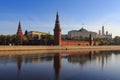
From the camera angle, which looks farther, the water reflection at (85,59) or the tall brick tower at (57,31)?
the tall brick tower at (57,31)

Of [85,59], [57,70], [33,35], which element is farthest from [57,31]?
[57,70]

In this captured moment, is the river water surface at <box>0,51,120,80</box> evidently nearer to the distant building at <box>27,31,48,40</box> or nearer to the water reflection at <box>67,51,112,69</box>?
the water reflection at <box>67,51,112,69</box>

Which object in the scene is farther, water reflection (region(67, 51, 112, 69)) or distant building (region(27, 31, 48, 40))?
distant building (region(27, 31, 48, 40))

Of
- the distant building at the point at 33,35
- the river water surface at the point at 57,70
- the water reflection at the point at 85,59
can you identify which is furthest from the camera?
the distant building at the point at 33,35

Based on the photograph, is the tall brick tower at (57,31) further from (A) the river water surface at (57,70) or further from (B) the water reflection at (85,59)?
(A) the river water surface at (57,70)

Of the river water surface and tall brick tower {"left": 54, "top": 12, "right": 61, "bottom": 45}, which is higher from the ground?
tall brick tower {"left": 54, "top": 12, "right": 61, "bottom": 45}

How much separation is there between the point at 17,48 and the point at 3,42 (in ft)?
75.5

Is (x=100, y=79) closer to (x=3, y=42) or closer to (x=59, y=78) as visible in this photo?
(x=59, y=78)

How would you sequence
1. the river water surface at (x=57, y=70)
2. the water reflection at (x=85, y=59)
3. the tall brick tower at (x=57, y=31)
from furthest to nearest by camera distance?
the tall brick tower at (x=57, y=31) < the water reflection at (x=85, y=59) < the river water surface at (x=57, y=70)

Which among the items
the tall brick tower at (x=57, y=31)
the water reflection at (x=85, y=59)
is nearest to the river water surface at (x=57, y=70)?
the water reflection at (x=85, y=59)

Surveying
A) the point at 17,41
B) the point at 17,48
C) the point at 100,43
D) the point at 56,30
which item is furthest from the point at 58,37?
the point at 100,43

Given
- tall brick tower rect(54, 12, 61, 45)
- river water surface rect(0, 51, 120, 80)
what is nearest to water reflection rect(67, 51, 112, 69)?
river water surface rect(0, 51, 120, 80)

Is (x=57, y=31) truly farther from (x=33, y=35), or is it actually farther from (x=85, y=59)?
(x=85, y=59)

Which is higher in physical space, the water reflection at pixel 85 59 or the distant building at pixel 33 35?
the distant building at pixel 33 35
